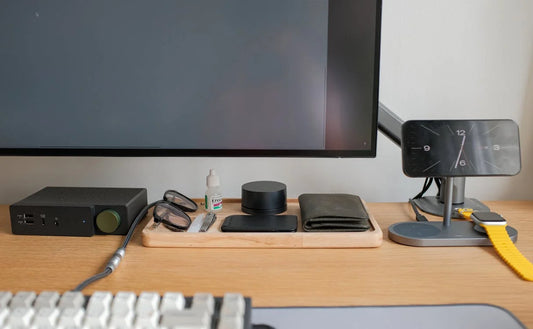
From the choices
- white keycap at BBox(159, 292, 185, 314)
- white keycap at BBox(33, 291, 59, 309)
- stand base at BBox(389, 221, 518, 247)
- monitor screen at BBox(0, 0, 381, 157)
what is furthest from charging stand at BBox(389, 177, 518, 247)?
white keycap at BBox(33, 291, 59, 309)

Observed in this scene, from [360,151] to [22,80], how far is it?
1.87ft

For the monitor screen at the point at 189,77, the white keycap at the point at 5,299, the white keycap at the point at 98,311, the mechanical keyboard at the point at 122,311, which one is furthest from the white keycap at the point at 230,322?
the monitor screen at the point at 189,77

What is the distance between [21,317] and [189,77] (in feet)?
1.39

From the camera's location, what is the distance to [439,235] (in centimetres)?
67

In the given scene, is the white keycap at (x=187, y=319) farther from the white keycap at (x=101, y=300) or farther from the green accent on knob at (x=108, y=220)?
the green accent on knob at (x=108, y=220)

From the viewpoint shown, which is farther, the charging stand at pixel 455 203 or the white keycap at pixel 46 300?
the charging stand at pixel 455 203

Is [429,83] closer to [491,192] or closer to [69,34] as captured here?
[491,192]

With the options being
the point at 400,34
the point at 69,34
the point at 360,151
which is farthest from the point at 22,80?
the point at 400,34

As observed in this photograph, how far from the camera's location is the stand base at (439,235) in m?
0.66

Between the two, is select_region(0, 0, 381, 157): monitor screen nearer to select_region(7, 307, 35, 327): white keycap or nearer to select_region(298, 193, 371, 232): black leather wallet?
select_region(298, 193, 371, 232): black leather wallet

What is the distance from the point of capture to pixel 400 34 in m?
0.90

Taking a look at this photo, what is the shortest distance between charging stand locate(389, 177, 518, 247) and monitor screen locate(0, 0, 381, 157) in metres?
0.13

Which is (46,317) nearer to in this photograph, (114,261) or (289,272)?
(114,261)

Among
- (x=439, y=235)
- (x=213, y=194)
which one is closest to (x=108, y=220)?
(x=213, y=194)
